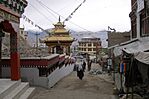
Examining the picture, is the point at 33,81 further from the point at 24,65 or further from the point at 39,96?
the point at 39,96

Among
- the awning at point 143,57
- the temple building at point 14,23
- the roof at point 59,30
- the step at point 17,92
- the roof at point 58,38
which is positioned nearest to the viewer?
the awning at point 143,57

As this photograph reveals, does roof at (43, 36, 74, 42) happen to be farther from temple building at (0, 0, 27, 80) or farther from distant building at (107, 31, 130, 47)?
temple building at (0, 0, 27, 80)

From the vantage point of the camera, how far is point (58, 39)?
43375mm

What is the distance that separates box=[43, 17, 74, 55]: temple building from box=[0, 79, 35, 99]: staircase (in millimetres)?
26002

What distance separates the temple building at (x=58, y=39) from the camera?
43.5 metres

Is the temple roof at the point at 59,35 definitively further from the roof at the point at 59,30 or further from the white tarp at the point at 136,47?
the white tarp at the point at 136,47

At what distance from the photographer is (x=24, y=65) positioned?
68.0 ft

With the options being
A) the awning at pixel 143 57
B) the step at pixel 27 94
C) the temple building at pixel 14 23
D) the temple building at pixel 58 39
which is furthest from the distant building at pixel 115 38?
the awning at pixel 143 57

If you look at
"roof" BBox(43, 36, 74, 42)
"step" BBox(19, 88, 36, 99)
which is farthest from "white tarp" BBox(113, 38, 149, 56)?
"roof" BBox(43, 36, 74, 42)

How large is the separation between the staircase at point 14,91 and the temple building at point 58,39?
26002 millimetres

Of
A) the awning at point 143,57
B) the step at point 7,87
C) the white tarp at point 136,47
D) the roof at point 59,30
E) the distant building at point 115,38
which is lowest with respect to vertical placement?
the step at point 7,87

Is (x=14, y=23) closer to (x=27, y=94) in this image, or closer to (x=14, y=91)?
(x=14, y=91)

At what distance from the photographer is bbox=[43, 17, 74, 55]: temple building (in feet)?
143

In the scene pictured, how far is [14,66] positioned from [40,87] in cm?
322
